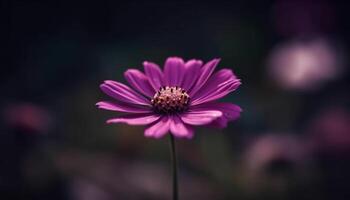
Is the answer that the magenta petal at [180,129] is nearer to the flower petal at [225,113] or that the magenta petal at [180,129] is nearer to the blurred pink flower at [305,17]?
the flower petal at [225,113]

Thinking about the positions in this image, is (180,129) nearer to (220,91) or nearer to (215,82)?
(220,91)

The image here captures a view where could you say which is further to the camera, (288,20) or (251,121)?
(288,20)

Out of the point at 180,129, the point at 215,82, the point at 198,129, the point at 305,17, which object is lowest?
the point at 180,129

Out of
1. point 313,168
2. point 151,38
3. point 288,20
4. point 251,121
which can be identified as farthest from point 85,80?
point 313,168

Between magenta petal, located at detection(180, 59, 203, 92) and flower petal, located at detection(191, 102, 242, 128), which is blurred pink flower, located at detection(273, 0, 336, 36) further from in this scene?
flower petal, located at detection(191, 102, 242, 128)

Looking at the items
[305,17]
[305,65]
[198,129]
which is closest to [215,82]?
[198,129]

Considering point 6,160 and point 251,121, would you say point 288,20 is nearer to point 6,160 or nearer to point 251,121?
point 251,121
